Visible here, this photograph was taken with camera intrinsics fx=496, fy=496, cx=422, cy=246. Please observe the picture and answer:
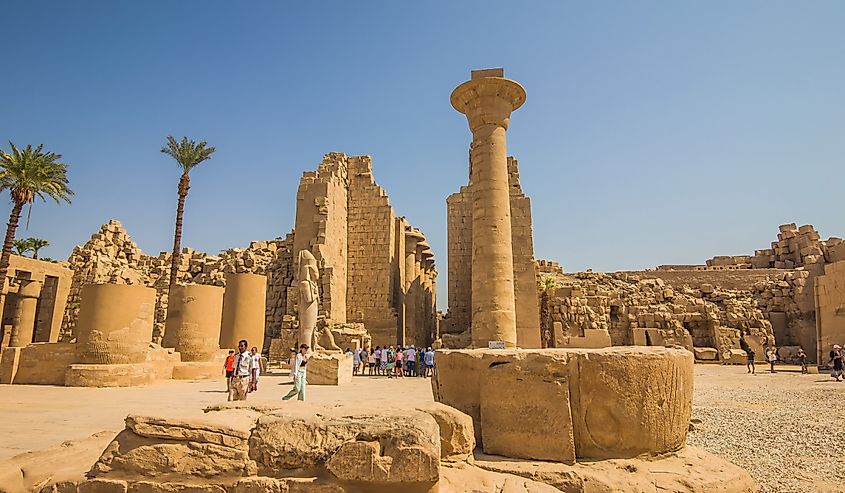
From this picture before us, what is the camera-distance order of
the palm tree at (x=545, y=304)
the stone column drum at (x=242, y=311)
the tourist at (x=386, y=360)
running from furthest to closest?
the palm tree at (x=545, y=304) < the tourist at (x=386, y=360) < the stone column drum at (x=242, y=311)

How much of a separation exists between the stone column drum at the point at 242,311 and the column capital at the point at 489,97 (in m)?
9.07

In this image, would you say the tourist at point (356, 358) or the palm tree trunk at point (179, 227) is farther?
the palm tree trunk at point (179, 227)

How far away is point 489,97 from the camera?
15172mm

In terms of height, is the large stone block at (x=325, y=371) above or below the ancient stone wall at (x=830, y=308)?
below

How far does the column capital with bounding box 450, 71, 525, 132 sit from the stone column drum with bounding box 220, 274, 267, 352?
9.07 m

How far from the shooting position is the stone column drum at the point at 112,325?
39.1 ft

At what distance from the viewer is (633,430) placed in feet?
13.7

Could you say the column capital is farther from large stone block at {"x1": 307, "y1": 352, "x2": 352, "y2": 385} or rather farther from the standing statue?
large stone block at {"x1": 307, "y1": 352, "x2": 352, "y2": 385}

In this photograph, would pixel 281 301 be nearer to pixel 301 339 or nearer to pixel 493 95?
pixel 301 339

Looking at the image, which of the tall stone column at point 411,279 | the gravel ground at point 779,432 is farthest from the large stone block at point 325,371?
the tall stone column at point 411,279

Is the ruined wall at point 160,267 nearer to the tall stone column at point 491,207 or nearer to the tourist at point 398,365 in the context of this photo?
the tourist at point 398,365

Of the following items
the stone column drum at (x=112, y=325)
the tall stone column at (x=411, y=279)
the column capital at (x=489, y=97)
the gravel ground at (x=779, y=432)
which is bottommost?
the gravel ground at (x=779, y=432)

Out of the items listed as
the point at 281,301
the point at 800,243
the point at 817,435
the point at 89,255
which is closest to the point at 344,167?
the point at 281,301

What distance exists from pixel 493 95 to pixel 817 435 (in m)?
11.5
